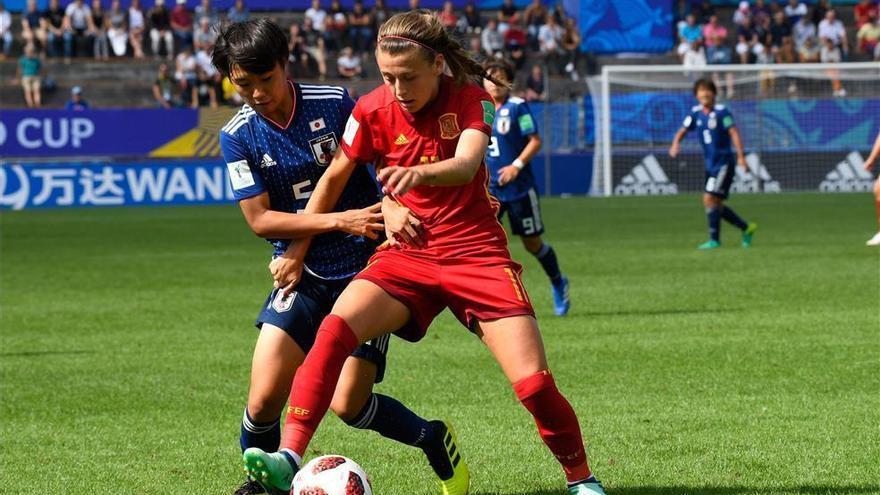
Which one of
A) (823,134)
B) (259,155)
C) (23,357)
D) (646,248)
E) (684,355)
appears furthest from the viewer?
(823,134)

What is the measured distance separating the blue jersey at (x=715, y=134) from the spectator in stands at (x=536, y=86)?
14399 millimetres

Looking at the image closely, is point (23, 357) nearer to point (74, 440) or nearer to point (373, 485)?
point (74, 440)

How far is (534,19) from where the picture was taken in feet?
122

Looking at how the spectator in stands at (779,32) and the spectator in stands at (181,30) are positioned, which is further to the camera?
the spectator in stands at (779,32)

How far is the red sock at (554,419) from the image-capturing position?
4934 mm

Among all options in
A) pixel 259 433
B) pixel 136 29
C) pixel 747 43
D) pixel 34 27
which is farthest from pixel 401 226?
pixel 747 43

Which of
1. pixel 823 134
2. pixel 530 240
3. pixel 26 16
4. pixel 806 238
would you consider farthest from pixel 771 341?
pixel 26 16

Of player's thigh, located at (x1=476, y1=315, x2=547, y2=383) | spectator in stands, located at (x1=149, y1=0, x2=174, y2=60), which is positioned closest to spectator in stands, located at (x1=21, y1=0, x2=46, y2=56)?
spectator in stands, located at (x1=149, y1=0, x2=174, y2=60)

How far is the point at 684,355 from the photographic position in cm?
947

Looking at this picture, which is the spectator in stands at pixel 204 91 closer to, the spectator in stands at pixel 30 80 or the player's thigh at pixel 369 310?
the spectator in stands at pixel 30 80

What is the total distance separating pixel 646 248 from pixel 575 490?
45.3 ft

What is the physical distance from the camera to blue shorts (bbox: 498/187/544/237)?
477 inches

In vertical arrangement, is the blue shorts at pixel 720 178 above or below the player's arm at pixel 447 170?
below

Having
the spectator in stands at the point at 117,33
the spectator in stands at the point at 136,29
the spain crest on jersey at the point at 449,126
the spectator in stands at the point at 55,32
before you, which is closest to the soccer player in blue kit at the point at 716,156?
the spain crest on jersey at the point at 449,126
